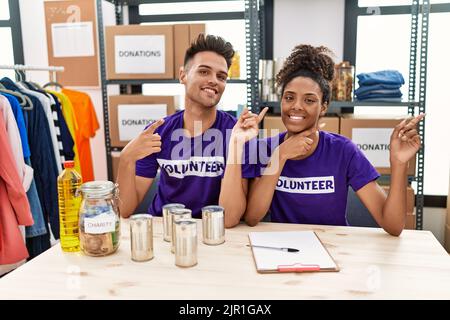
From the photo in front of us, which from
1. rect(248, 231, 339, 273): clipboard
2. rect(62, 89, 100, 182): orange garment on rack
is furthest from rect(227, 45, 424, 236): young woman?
rect(62, 89, 100, 182): orange garment on rack

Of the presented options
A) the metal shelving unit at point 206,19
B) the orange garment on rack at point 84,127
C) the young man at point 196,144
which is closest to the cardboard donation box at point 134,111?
the metal shelving unit at point 206,19

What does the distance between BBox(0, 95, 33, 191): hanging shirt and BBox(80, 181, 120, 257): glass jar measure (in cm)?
101

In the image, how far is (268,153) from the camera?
146 centimetres

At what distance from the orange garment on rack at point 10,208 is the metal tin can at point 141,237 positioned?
1075mm

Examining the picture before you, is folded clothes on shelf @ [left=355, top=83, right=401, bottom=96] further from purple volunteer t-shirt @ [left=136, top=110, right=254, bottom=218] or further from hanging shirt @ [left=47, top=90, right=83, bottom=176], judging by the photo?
hanging shirt @ [left=47, top=90, right=83, bottom=176]

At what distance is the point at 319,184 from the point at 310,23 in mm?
1650

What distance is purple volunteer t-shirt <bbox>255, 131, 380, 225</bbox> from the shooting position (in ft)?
4.54

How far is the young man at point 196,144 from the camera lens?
1547mm

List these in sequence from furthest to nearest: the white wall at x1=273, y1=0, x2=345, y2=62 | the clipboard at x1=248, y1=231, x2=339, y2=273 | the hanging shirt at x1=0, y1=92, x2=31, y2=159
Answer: the white wall at x1=273, y1=0, x2=345, y2=62 → the hanging shirt at x1=0, y1=92, x2=31, y2=159 → the clipboard at x1=248, y1=231, x2=339, y2=273

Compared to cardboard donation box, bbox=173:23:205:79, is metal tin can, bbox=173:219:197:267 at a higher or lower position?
lower

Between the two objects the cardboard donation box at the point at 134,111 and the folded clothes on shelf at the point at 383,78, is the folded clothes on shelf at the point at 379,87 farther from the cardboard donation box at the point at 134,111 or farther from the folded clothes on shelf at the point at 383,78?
the cardboard donation box at the point at 134,111

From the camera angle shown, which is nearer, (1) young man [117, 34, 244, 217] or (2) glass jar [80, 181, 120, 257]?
(2) glass jar [80, 181, 120, 257]
